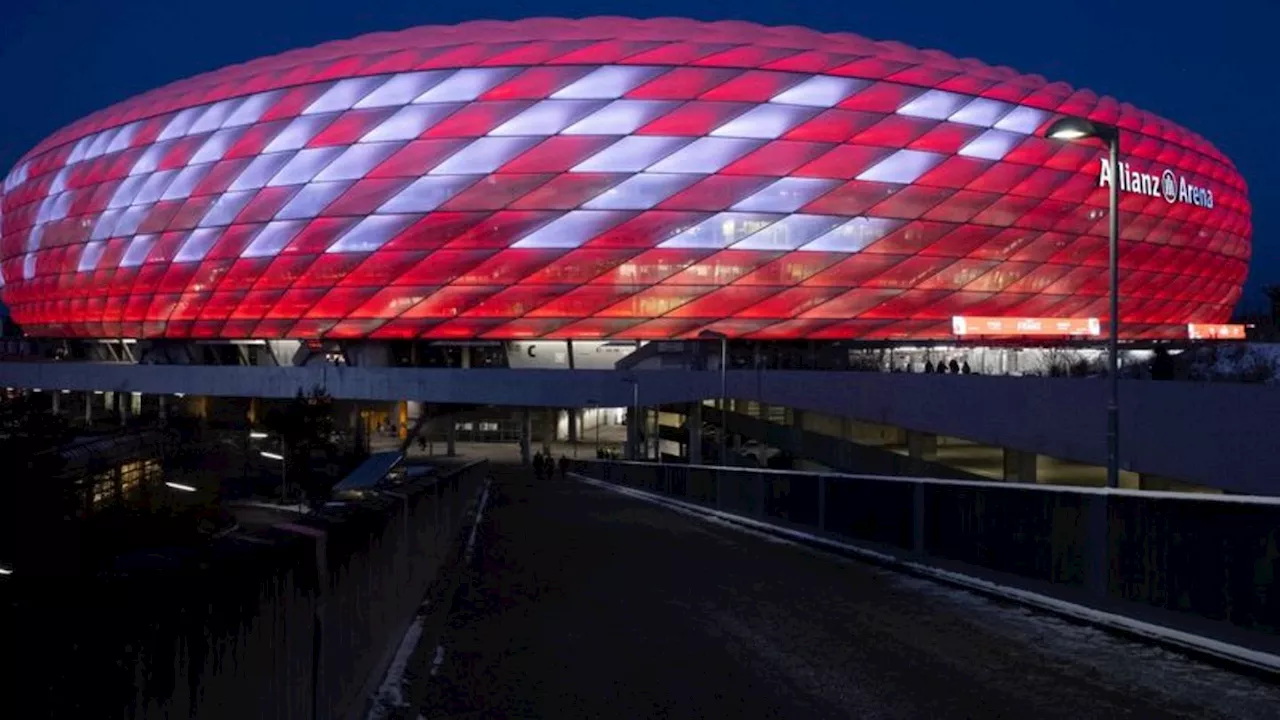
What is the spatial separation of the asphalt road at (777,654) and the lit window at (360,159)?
144 feet

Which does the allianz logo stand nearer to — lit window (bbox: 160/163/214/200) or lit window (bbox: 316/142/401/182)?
lit window (bbox: 316/142/401/182)

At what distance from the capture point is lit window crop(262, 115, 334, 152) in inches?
2205

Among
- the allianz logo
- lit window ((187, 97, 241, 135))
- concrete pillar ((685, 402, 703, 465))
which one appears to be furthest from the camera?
the allianz logo

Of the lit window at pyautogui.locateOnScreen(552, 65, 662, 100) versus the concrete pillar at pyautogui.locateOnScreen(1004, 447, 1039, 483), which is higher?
the lit window at pyautogui.locateOnScreen(552, 65, 662, 100)

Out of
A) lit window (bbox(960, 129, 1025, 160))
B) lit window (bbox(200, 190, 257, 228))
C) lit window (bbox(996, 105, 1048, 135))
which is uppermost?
lit window (bbox(996, 105, 1048, 135))

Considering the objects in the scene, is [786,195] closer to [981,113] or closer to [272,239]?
[981,113]

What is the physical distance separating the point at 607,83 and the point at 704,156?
5.29 metres

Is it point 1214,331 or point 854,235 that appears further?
point 1214,331

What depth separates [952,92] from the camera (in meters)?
56.6

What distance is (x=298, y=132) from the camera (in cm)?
5656

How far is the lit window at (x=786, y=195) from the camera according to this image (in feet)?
178

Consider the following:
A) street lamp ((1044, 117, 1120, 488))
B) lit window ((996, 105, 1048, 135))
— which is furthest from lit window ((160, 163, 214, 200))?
street lamp ((1044, 117, 1120, 488))

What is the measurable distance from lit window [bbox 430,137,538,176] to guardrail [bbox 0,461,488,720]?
4636cm

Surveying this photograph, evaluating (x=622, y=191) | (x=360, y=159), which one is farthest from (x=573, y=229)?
(x=360, y=159)
